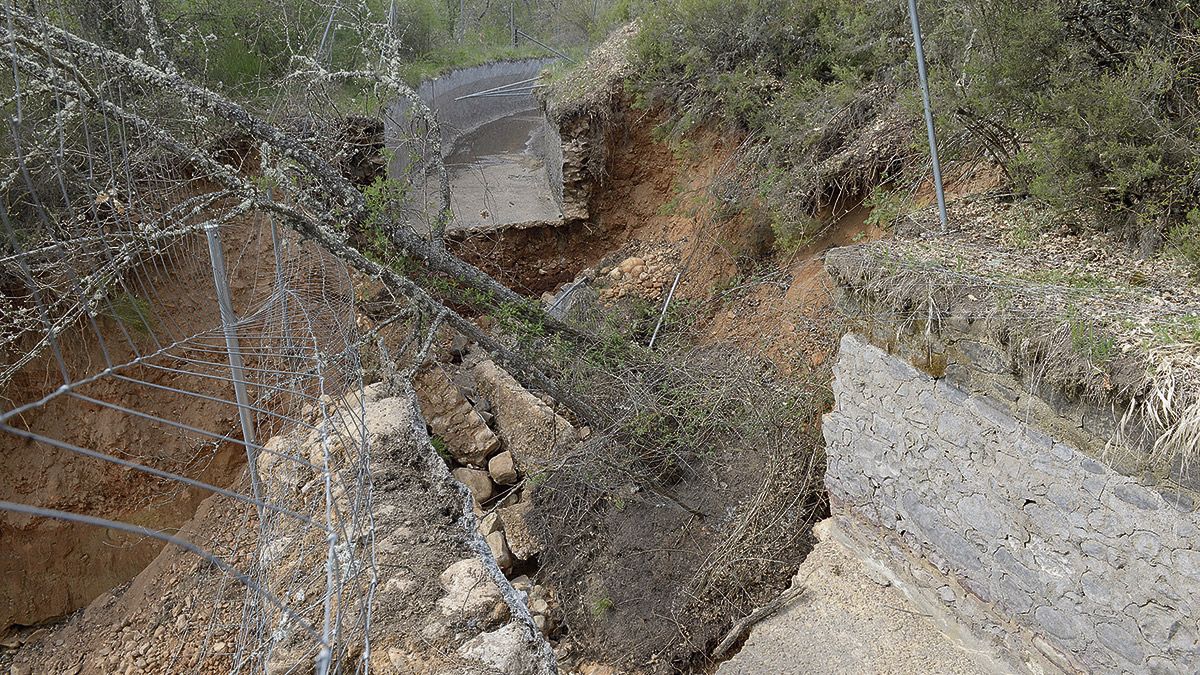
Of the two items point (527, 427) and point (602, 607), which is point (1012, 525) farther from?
point (527, 427)

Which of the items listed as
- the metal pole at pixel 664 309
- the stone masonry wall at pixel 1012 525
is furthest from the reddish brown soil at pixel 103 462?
the stone masonry wall at pixel 1012 525

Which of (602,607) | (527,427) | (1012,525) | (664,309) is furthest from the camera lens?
(664,309)

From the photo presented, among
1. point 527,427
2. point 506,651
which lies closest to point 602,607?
point 527,427

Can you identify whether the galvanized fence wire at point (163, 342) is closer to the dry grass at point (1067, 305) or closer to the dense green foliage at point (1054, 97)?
the dry grass at point (1067, 305)

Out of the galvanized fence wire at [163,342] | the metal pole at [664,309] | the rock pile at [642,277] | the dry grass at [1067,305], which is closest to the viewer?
the dry grass at [1067,305]

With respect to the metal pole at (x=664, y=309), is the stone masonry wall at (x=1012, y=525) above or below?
above

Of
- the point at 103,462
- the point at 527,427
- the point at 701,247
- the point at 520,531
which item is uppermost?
the point at 701,247

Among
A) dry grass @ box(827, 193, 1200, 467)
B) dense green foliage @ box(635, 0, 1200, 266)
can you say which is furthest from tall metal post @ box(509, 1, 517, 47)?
dry grass @ box(827, 193, 1200, 467)
